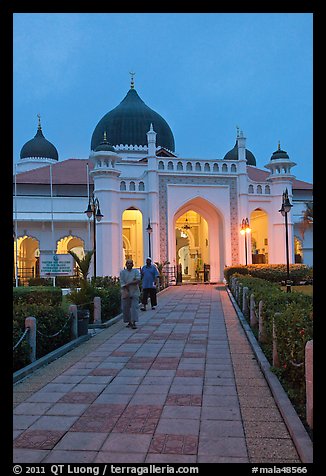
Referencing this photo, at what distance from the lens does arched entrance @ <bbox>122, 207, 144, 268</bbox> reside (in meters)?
32.8

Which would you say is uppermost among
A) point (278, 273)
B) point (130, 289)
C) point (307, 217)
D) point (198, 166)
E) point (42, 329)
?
point (198, 166)

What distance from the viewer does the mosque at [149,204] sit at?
91.5 feet

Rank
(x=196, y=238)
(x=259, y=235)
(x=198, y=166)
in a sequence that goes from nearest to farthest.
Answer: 1. (x=198, y=166)
2. (x=259, y=235)
3. (x=196, y=238)

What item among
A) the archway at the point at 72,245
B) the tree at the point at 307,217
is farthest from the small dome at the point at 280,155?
the archway at the point at 72,245

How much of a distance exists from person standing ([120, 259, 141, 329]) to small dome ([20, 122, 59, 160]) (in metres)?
32.6

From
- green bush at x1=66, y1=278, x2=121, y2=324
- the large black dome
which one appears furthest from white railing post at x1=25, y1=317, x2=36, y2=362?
the large black dome

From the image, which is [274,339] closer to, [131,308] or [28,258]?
[131,308]

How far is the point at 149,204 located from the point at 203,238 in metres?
7.80

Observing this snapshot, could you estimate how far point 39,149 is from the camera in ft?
136

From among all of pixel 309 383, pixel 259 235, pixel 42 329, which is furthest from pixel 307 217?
pixel 309 383

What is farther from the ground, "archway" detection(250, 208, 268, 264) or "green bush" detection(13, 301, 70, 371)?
"archway" detection(250, 208, 268, 264)

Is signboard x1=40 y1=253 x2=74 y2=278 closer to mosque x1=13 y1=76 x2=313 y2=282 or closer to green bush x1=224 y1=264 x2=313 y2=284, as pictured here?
mosque x1=13 y1=76 x2=313 y2=282

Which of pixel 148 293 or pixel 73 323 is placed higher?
pixel 148 293
